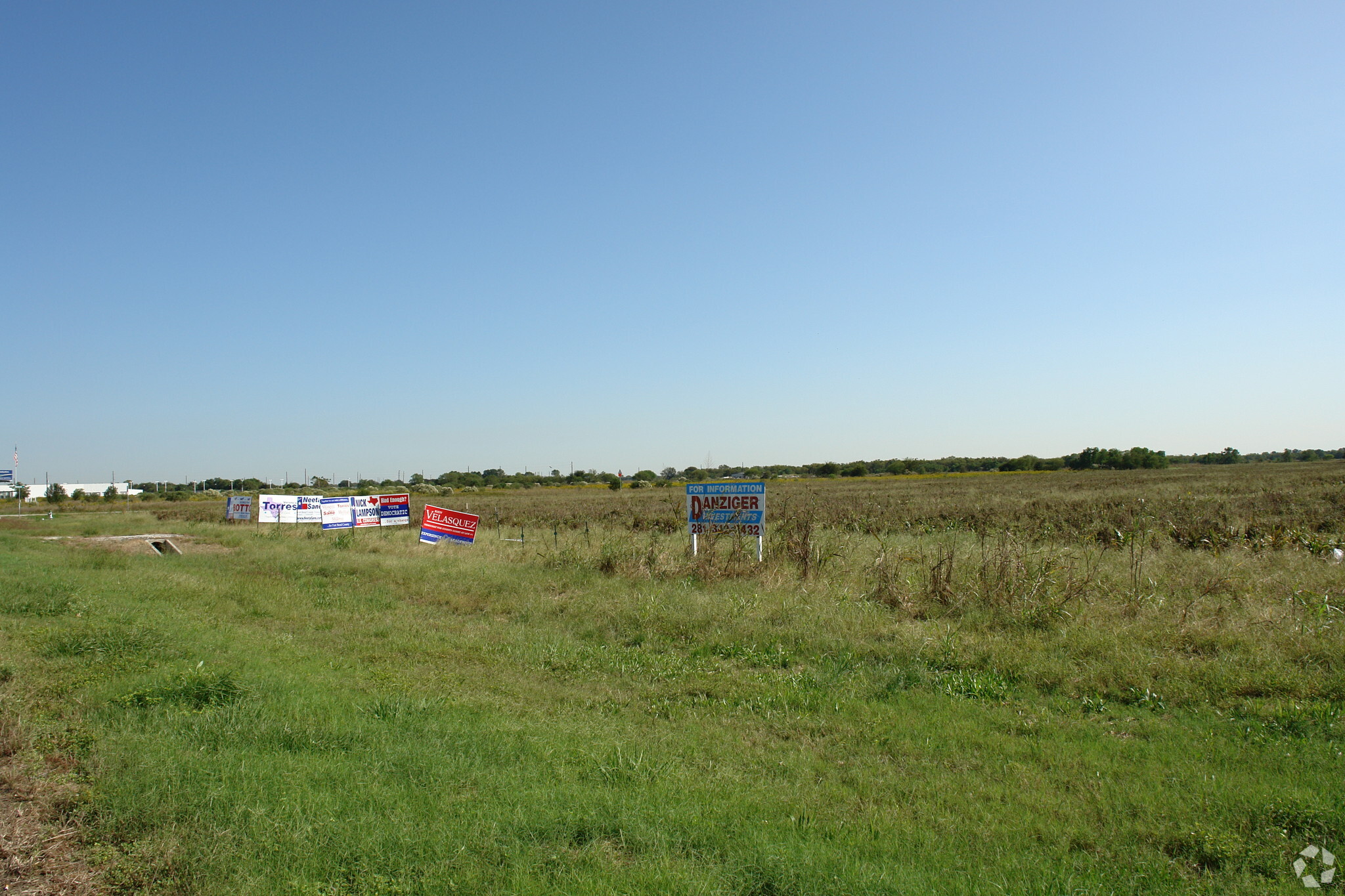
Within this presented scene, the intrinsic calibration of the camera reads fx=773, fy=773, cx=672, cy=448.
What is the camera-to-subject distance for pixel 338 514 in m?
29.5

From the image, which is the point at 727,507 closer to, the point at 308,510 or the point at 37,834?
the point at 37,834

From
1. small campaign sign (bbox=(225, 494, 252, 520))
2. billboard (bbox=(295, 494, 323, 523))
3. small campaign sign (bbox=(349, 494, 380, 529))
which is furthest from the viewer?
small campaign sign (bbox=(225, 494, 252, 520))

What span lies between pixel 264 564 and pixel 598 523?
584 inches

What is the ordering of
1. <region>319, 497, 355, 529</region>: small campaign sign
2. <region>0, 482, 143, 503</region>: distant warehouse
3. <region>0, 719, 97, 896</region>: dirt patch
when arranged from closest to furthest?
<region>0, 719, 97, 896</region>: dirt patch < <region>319, 497, 355, 529</region>: small campaign sign < <region>0, 482, 143, 503</region>: distant warehouse

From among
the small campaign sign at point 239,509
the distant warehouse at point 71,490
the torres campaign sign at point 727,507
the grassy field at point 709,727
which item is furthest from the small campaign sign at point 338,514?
the distant warehouse at point 71,490

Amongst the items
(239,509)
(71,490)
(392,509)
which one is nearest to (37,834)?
(392,509)

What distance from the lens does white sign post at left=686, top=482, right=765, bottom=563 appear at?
16.2m

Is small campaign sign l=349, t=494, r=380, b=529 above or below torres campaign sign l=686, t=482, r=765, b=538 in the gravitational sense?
below

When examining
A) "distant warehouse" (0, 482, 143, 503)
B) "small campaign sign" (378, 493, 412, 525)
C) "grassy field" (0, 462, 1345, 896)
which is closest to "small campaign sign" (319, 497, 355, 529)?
"small campaign sign" (378, 493, 412, 525)

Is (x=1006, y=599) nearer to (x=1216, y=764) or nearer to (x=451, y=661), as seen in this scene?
(x=1216, y=764)

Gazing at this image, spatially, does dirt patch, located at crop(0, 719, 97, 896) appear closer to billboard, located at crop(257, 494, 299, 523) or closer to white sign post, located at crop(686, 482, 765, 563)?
white sign post, located at crop(686, 482, 765, 563)

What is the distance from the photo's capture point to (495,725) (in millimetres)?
6543

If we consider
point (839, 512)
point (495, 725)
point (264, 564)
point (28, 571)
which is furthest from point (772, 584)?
point (839, 512)

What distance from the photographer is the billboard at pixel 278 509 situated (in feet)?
112
